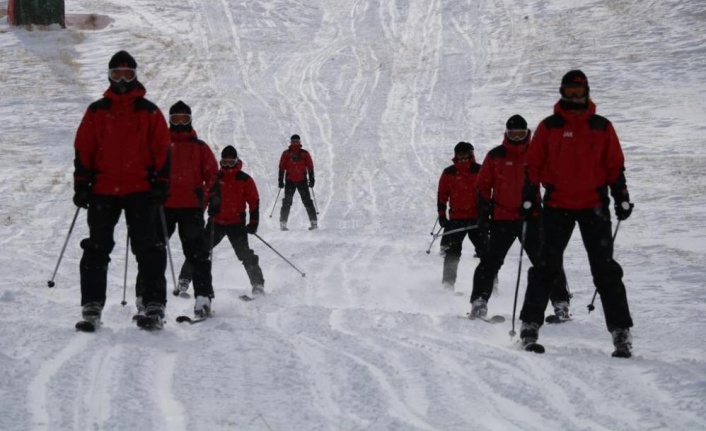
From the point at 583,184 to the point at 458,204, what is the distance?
4.70 meters

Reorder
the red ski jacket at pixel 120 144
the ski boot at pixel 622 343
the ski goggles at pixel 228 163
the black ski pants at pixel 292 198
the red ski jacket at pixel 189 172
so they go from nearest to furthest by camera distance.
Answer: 1. the ski boot at pixel 622 343
2. the red ski jacket at pixel 120 144
3. the red ski jacket at pixel 189 172
4. the ski goggles at pixel 228 163
5. the black ski pants at pixel 292 198

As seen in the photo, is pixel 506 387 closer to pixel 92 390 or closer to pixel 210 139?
pixel 92 390

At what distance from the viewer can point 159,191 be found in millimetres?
6492

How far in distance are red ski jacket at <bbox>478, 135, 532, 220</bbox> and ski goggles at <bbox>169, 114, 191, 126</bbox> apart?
290 cm

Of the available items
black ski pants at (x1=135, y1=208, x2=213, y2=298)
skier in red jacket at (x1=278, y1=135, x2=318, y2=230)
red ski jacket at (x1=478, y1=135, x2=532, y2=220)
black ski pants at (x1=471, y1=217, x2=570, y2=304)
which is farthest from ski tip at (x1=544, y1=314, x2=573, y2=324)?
skier in red jacket at (x1=278, y1=135, x2=318, y2=230)

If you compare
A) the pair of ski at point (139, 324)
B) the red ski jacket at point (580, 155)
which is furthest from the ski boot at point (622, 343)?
the pair of ski at point (139, 324)

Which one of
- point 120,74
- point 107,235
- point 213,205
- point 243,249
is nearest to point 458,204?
point 243,249

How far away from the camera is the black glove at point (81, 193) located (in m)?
6.33

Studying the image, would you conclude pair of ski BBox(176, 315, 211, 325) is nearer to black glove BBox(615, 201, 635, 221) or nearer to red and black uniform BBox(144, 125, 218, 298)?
red and black uniform BBox(144, 125, 218, 298)

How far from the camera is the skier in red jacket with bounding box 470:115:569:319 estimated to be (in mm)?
8539

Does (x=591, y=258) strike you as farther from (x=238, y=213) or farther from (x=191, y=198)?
(x=238, y=213)

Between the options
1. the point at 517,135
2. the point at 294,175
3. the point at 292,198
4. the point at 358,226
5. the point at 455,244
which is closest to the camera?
the point at 517,135

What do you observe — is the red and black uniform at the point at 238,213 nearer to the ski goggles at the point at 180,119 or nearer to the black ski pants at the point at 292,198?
the ski goggles at the point at 180,119

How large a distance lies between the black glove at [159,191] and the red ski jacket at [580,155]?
270 centimetres
